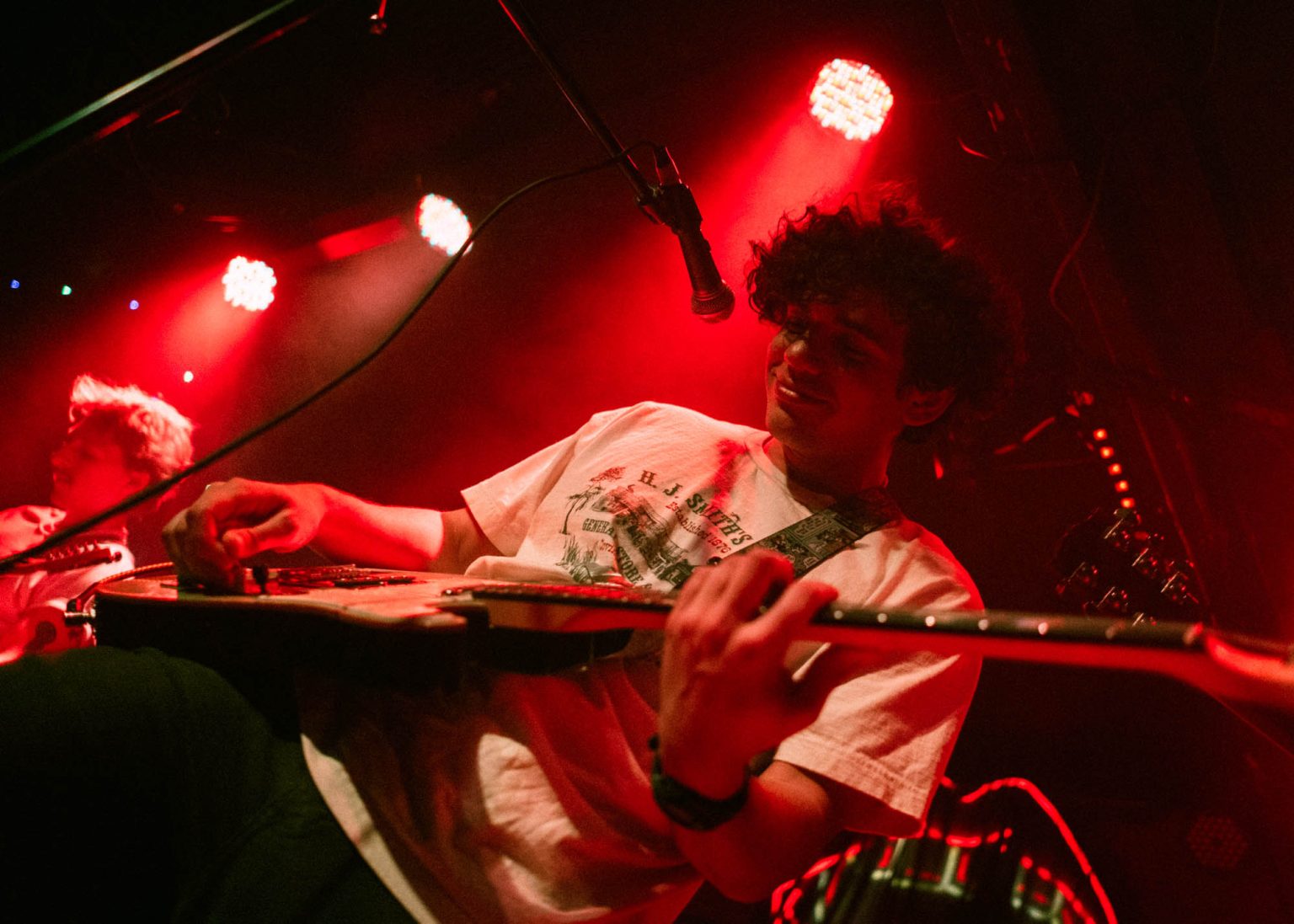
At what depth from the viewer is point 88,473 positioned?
4.09 metres

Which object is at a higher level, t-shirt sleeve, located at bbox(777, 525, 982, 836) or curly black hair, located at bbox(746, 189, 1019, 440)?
curly black hair, located at bbox(746, 189, 1019, 440)

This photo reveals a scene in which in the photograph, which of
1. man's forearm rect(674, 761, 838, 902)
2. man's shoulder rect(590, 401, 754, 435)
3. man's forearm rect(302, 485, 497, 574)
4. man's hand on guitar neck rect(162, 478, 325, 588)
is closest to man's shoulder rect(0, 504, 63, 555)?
man's forearm rect(302, 485, 497, 574)

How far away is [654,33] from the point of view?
3.26 m

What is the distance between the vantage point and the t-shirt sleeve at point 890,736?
131 cm

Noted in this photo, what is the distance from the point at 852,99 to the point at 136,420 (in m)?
3.71

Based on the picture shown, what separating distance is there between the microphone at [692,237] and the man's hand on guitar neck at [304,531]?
89 centimetres

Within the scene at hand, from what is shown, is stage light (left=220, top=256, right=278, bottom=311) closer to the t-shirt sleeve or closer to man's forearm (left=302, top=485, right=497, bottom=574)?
man's forearm (left=302, top=485, right=497, bottom=574)

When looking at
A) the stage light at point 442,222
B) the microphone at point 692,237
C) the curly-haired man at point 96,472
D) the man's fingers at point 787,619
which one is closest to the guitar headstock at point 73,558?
the curly-haired man at point 96,472

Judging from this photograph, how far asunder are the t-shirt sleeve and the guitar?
0.34 m

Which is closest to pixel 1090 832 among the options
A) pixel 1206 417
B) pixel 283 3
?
pixel 1206 417

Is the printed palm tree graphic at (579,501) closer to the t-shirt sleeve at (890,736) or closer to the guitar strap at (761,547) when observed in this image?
the guitar strap at (761,547)

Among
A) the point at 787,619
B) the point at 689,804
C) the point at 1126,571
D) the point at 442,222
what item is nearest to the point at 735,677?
the point at 787,619

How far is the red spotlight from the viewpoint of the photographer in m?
2.73

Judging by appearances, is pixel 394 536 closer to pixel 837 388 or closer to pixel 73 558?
pixel 837 388
